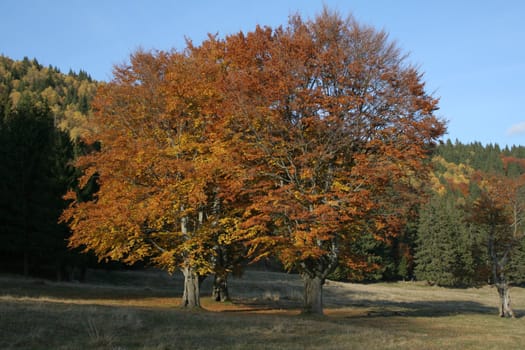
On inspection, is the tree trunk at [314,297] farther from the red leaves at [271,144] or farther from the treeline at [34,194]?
the treeline at [34,194]

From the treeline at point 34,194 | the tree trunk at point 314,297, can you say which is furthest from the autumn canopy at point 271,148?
the treeline at point 34,194

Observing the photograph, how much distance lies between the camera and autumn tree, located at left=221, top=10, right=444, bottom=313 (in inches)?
805

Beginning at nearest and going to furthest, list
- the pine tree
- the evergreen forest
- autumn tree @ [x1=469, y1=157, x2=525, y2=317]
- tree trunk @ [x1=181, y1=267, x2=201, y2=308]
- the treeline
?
the evergreen forest → tree trunk @ [x1=181, y1=267, x2=201, y2=308] → autumn tree @ [x1=469, y1=157, x2=525, y2=317] → the treeline → the pine tree

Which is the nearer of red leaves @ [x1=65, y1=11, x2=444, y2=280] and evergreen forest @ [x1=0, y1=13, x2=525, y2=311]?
red leaves @ [x1=65, y1=11, x2=444, y2=280]

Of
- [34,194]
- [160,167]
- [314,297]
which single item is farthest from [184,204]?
[34,194]

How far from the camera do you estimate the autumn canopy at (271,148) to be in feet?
67.9

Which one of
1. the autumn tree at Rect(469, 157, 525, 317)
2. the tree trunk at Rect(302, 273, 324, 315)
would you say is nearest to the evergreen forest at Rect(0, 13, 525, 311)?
the autumn tree at Rect(469, 157, 525, 317)

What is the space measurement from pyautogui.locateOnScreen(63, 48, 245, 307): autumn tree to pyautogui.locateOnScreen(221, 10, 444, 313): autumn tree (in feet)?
7.45

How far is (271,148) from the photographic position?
21984 millimetres

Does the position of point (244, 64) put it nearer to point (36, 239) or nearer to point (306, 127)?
point (306, 127)

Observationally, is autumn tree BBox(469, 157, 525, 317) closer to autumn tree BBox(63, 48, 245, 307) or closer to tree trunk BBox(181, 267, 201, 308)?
autumn tree BBox(63, 48, 245, 307)

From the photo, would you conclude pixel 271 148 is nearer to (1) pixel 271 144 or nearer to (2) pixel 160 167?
(1) pixel 271 144

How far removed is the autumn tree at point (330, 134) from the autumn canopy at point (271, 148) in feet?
0.22

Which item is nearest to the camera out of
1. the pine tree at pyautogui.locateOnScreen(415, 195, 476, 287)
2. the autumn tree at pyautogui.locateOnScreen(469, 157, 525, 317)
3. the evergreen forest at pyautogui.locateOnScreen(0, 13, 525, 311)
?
the evergreen forest at pyautogui.locateOnScreen(0, 13, 525, 311)
